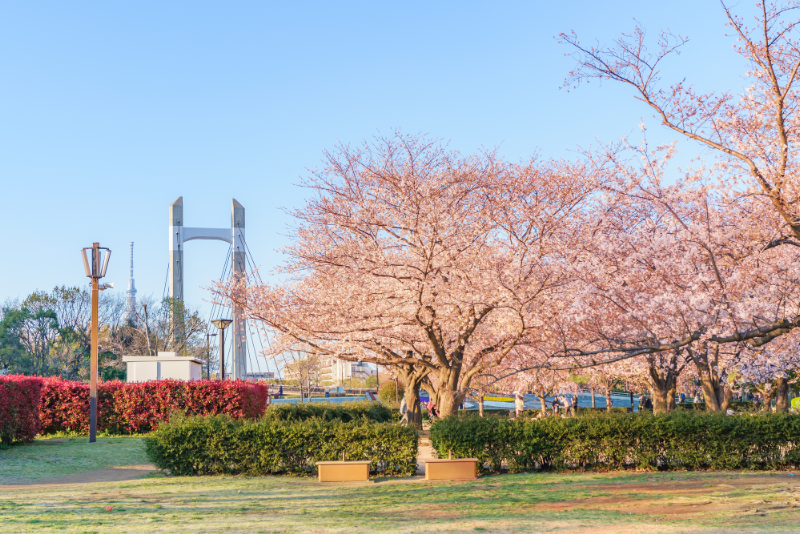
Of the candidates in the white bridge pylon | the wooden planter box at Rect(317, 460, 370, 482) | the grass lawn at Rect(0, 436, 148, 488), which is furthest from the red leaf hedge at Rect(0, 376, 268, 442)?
the white bridge pylon

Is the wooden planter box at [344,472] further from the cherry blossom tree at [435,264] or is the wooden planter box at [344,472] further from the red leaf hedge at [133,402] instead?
the red leaf hedge at [133,402]

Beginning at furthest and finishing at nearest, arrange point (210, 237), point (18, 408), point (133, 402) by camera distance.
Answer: point (210, 237) < point (133, 402) < point (18, 408)

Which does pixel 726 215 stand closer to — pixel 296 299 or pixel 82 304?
pixel 296 299

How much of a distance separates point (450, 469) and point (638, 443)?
10.2ft

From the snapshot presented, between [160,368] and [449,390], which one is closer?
[449,390]

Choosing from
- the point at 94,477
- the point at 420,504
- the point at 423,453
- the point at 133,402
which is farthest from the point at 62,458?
the point at 420,504

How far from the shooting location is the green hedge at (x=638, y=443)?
34.9ft

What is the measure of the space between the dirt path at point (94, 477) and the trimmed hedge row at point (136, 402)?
7.10 meters

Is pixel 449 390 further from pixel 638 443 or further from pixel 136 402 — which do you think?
pixel 136 402

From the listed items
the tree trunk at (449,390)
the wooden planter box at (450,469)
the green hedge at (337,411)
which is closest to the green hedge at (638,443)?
the wooden planter box at (450,469)

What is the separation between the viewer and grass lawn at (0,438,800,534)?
6496 mm

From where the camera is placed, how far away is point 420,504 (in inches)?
309

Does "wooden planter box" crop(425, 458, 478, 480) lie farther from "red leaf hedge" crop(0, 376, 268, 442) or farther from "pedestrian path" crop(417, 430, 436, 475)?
"red leaf hedge" crop(0, 376, 268, 442)

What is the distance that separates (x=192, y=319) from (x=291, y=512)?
37314 mm
